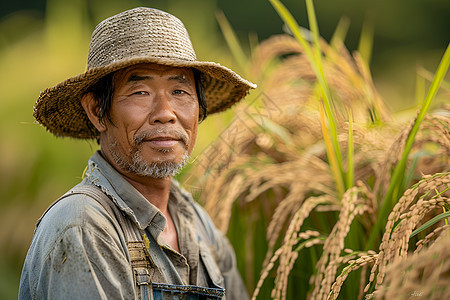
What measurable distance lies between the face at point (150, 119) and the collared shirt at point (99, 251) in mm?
93

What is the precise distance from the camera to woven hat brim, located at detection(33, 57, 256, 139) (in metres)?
1.82

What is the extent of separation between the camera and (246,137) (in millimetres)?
2549

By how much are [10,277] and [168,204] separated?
1612 mm

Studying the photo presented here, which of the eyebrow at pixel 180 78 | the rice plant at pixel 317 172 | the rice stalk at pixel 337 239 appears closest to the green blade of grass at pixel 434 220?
the rice plant at pixel 317 172

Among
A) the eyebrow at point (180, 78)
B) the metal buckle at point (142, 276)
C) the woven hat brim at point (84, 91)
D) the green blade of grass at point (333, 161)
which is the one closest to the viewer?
the metal buckle at point (142, 276)

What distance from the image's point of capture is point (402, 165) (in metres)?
1.84

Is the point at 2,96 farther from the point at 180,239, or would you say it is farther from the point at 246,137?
the point at 180,239

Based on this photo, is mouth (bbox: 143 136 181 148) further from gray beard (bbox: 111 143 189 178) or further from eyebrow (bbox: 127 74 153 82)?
eyebrow (bbox: 127 74 153 82)

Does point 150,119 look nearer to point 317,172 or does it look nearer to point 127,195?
point 127,195

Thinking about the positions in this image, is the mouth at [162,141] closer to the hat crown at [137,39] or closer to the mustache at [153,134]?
the mustache at [153,134]

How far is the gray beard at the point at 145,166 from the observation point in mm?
1909

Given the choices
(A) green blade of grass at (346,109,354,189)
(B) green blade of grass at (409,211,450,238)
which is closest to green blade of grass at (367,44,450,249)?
(A) green blade of grass at (346,109,354,189)

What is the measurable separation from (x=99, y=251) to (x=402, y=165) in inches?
39.7

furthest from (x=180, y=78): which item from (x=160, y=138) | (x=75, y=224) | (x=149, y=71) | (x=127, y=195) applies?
(x=75, y=224)
